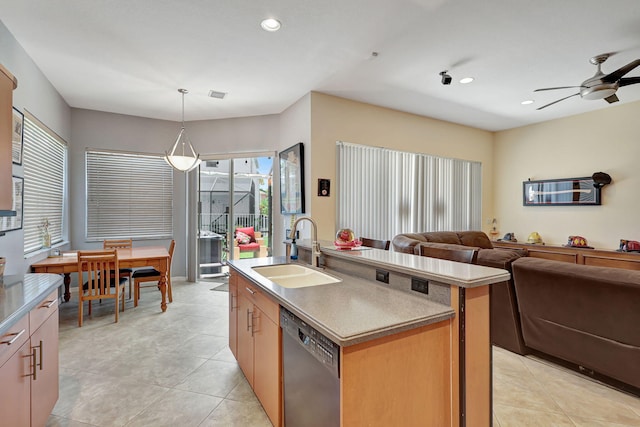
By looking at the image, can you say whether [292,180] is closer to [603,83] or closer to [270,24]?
[270,24]

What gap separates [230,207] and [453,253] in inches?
163

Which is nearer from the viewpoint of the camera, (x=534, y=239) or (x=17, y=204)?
(x=17, y=204)

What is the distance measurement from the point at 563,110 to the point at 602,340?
4219 mm

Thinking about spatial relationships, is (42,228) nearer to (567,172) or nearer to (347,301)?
(347,301)

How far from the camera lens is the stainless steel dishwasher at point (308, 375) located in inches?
47.1

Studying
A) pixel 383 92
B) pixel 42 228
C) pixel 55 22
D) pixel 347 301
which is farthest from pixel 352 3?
pixel 42 228

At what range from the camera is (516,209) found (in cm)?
598

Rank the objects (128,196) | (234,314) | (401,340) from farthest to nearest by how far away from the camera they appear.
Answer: (128,196)
(234,314)
(401,340)

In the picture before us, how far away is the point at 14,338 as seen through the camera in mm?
1327

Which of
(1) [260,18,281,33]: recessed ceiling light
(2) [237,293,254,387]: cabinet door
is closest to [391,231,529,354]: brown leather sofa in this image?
(2) [237,293,254,387]: cabinet door

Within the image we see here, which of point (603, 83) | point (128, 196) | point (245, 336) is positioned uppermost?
point (603, 83)

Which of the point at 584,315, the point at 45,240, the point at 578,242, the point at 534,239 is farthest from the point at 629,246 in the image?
the point at 45,240

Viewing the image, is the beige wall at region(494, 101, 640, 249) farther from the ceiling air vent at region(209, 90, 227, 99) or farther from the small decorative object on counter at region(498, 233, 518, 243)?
the ceiling air vent at region(209, 90, 227, 99)

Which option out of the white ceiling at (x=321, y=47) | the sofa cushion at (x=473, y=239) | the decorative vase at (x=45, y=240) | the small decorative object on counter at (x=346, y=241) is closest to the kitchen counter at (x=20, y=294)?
the small decorative object on counter at (x=346, y=241)
